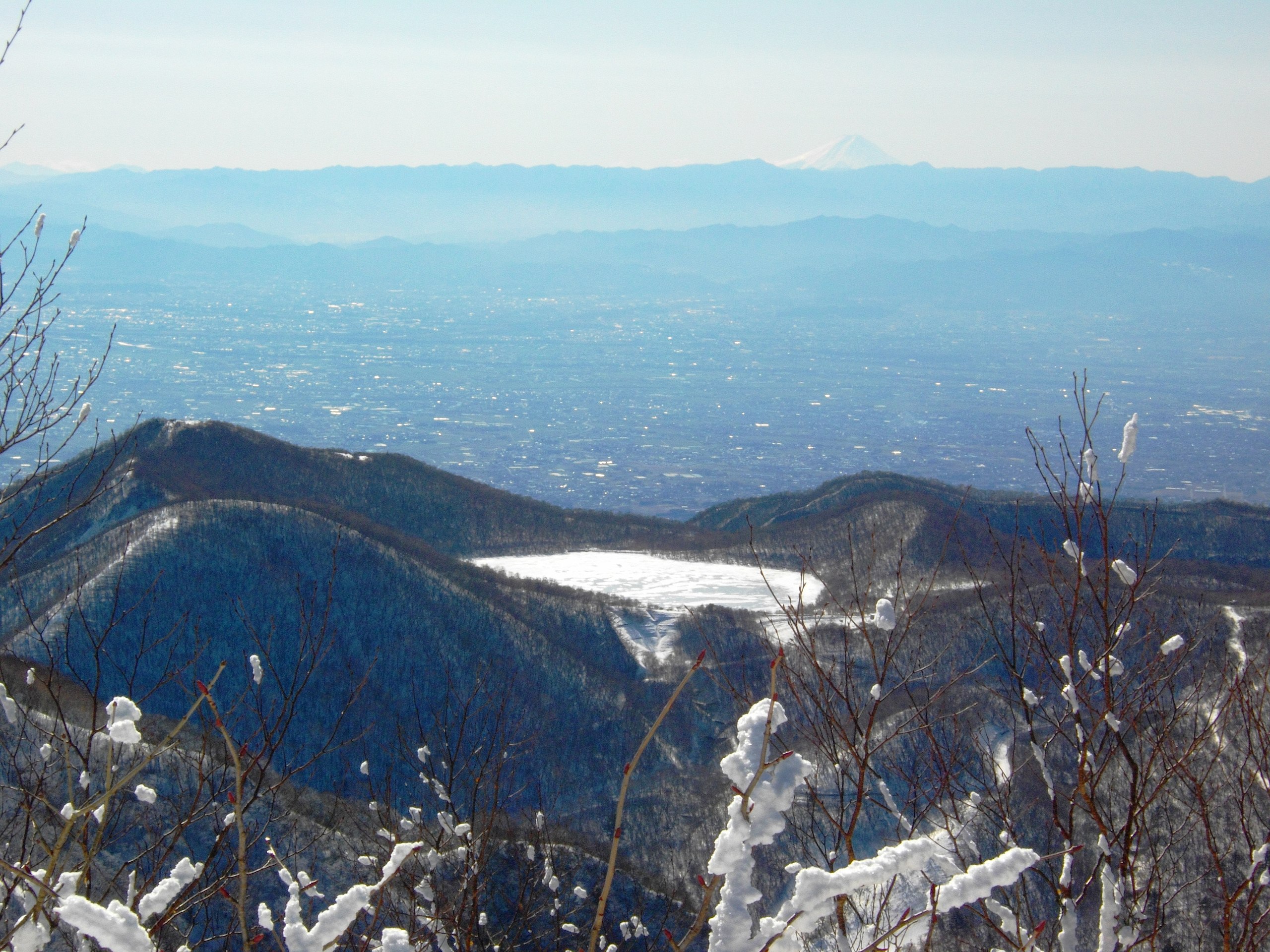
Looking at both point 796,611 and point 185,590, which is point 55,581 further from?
point 796,611

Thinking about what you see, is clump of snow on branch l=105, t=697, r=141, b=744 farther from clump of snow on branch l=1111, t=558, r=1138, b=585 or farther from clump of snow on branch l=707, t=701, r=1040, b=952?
clump of snow on branch l=1111, t=558, r=1138, b=585

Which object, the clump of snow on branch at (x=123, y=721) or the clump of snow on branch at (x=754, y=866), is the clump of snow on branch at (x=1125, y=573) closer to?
the clump of snow on branch at (x=754, y=866)

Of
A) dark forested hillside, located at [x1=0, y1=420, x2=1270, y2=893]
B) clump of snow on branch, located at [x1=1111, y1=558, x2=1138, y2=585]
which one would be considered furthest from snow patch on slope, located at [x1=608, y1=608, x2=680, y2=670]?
clump of snow on branch, located at [x1=1111, y1=558, x2=1138, y2=585]

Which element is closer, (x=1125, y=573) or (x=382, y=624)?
(x=1125, y=573)

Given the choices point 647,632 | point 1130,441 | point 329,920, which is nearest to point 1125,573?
point 1130,441

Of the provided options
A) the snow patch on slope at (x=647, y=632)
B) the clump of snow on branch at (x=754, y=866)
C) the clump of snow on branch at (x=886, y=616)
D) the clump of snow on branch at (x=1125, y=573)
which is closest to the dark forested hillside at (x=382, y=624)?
the snow patch on slope at (x=647, y=632)

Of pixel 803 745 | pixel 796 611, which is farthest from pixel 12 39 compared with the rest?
pixel 803 745

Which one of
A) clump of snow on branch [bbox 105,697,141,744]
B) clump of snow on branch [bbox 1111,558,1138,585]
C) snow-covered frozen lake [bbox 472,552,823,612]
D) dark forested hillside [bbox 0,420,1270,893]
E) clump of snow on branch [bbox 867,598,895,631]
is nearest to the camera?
clump of snow on branch [bbox 105,697,141,744]

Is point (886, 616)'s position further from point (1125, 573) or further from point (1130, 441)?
point (1125, 573)
